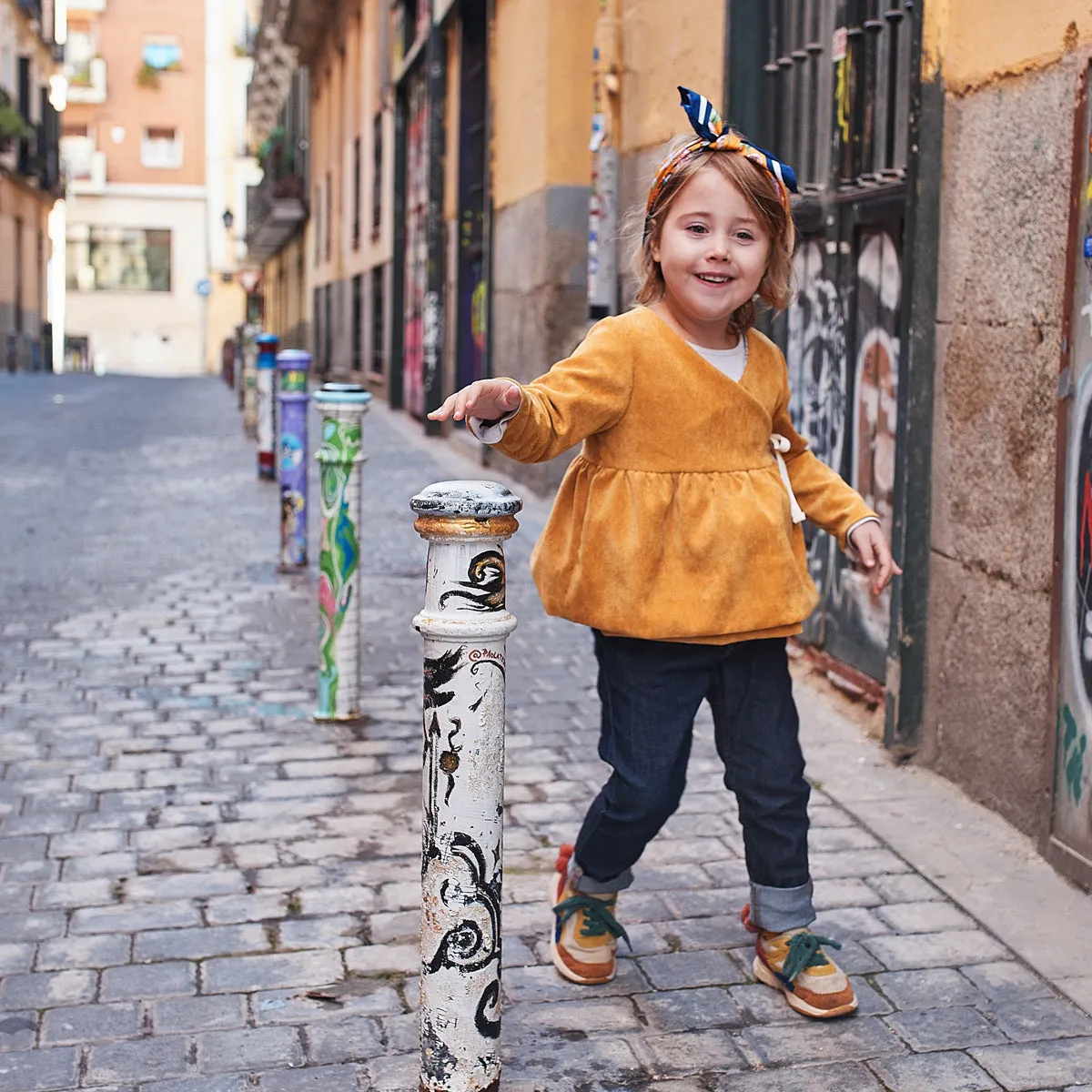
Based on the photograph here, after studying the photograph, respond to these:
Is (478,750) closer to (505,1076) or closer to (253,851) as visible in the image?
(505,1076)

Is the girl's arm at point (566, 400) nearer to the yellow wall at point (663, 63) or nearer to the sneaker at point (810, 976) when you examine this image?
the sneaker at point (810, 976)

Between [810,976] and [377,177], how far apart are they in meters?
20.8

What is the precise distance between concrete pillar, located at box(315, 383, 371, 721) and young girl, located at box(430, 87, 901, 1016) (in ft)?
7.08

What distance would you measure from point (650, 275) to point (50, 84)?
162 feet

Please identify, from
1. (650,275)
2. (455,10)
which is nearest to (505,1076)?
(650,275)

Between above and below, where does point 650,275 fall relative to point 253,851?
above

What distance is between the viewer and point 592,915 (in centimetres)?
326

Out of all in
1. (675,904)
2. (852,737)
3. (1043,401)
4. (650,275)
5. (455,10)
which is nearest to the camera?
(650,275)

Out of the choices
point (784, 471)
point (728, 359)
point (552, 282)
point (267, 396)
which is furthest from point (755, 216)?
Answer: point (267, 396)

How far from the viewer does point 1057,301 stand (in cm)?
390

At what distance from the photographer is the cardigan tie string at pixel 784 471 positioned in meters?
3.16

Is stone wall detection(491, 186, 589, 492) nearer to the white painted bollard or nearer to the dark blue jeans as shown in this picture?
the dark blue jeans

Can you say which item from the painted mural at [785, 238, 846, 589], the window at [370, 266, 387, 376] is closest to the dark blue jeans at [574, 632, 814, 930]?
the painted mural at [785, 238, 846, 589]

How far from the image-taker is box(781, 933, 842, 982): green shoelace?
123 inches
